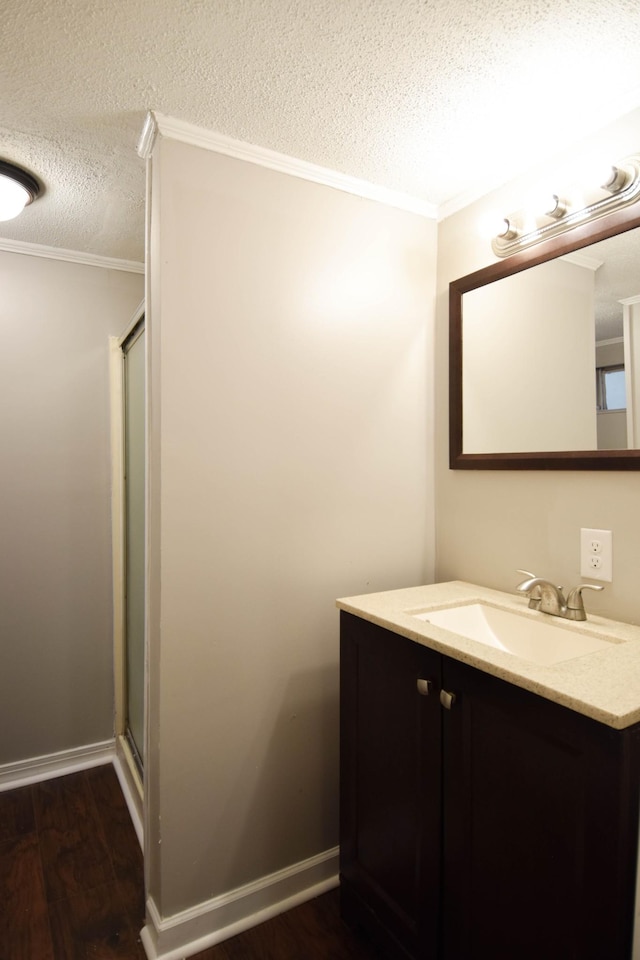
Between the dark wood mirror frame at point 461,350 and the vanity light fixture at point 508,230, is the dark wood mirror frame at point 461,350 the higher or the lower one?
the lower one

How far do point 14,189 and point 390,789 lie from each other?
2.10 metres

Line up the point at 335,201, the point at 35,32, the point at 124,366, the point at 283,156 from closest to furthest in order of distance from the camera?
the point at 35,32
the point at 283,156
the point at 335,201
the point at 124,366

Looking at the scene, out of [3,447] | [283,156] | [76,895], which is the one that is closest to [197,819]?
[76,895]

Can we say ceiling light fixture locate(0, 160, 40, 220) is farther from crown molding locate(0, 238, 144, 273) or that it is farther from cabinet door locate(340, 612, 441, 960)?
cabinet door locate(340, 612, 441, 960)

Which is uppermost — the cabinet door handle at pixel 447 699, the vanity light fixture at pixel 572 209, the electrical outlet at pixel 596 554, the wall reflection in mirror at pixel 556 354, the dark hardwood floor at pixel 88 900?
the vanity light fixture at pixel 572 209

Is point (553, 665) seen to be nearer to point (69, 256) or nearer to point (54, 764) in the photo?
point (54, 764)

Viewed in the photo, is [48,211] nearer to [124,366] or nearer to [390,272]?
[124,366]

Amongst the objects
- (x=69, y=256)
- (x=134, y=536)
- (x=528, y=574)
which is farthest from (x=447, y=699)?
(x=69, y=256)

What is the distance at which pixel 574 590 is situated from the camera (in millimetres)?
1343

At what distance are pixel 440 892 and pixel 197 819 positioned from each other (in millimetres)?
695

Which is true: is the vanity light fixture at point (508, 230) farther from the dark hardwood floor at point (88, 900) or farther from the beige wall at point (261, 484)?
the dark hardwood floor at point (88, 900)

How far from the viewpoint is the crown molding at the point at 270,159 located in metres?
1.41

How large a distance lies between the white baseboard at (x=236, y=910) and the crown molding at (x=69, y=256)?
2.41 metres

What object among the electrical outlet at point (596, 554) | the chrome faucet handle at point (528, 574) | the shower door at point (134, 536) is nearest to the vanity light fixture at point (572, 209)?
the electrical outlet at point (596, 554)
